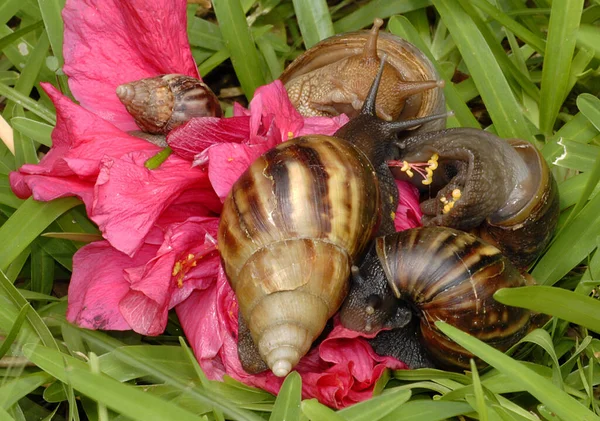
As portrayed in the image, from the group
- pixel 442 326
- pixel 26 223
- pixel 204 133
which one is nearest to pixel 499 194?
pixel 442 326

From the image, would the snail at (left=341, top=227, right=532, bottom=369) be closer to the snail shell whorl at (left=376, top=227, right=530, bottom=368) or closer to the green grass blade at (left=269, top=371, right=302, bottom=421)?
the snail shell whorl at (left=376, top=227, right=530, bottom=368)

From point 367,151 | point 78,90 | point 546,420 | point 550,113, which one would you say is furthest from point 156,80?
point 546,420

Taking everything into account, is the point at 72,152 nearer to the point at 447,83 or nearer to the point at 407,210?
the point at 407,210

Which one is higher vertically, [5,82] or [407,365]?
[5,82]

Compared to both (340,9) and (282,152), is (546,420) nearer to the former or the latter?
(282,152)

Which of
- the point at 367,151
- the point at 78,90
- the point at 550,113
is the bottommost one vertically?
the point at 550,113

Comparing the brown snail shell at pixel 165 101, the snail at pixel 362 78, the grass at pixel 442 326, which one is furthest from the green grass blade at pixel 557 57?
the brown snail shell at pixel 165 101

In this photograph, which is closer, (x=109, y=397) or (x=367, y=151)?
(x=109, y=397)

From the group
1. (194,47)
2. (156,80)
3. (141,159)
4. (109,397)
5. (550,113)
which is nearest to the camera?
(109,397)
